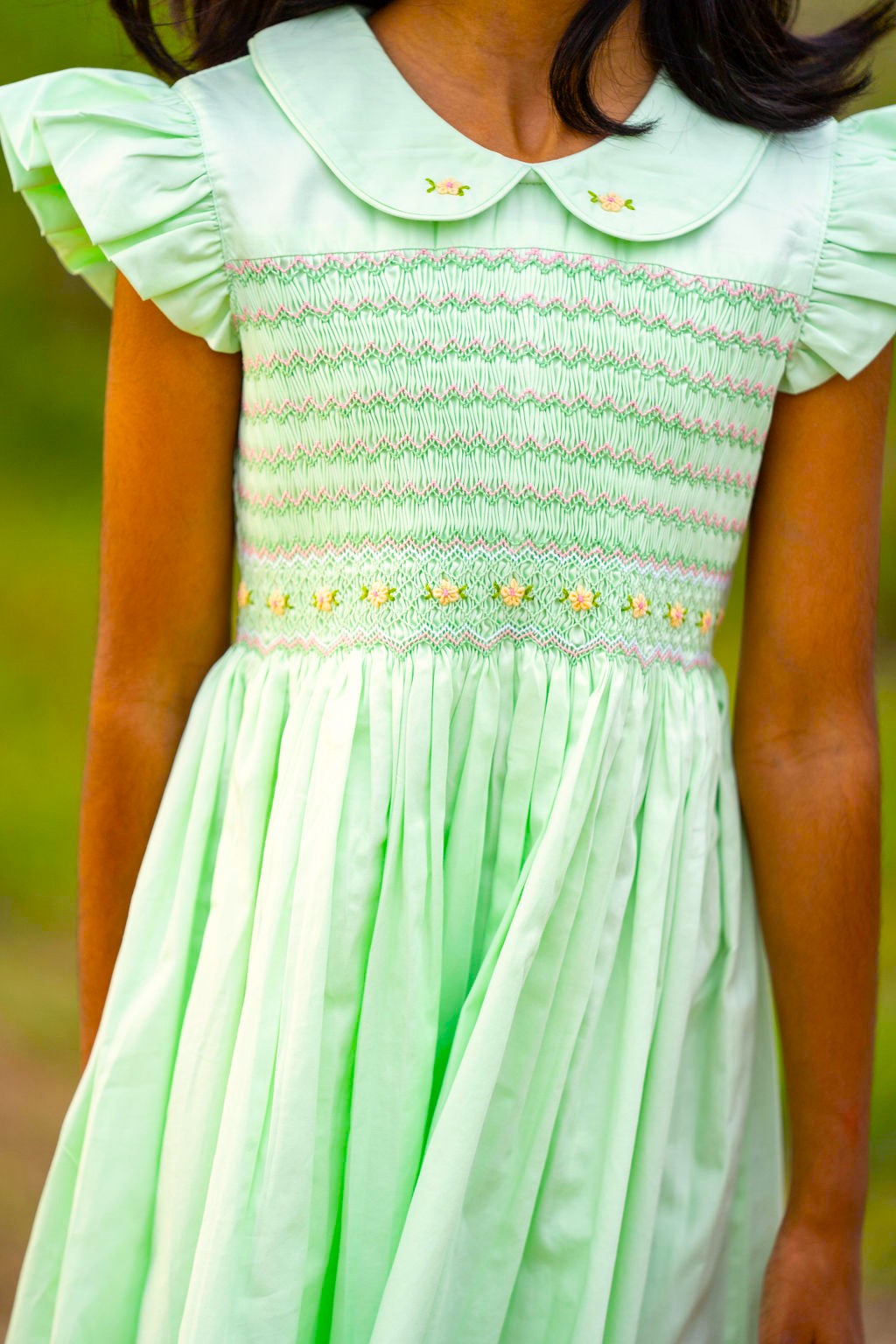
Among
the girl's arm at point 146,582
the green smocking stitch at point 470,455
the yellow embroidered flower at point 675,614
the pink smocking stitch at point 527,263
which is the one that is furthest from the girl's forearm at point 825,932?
the girl's arm at point 146,582

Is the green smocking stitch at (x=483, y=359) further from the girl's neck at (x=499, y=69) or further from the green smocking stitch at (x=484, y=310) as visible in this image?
the girl's neck at (x=499, y=69)

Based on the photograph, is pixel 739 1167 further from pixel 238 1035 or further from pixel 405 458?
pixel 405 458

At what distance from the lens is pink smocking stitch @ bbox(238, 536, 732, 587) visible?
106 cm

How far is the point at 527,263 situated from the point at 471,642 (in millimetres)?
280

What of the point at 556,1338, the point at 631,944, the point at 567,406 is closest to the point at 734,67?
the point at 567,406

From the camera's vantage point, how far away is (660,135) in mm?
1145

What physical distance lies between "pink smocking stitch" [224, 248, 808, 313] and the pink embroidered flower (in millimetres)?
239

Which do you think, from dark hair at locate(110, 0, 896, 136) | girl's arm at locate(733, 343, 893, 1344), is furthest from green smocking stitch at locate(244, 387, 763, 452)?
dark hair at locate(110, 0, 896, 136)

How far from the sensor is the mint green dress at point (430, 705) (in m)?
1.00

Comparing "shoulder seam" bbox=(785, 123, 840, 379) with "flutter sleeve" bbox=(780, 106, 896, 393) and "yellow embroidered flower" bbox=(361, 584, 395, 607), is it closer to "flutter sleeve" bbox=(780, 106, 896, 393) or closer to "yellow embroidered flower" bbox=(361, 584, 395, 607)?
"flutter sleeve" bbox=(780, 106, 896, 393)

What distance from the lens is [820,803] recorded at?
117 cm

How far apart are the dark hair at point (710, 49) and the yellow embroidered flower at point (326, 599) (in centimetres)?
41

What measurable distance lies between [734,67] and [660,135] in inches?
4.3

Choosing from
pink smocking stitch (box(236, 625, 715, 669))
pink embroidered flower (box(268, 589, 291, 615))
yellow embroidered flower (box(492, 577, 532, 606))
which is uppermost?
yellow embroidered flower (box(492, 577, 532, 606))
